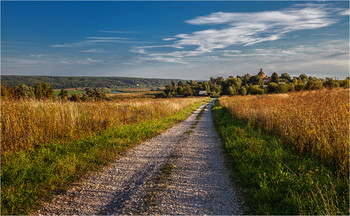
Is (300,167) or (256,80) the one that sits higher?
(256,80)

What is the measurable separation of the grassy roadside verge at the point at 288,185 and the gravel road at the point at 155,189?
422 mm

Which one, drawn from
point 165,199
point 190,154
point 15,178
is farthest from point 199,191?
point 15,178

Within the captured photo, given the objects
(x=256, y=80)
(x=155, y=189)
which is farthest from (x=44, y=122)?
(x=256, y=80)

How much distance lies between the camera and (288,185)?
4.02m

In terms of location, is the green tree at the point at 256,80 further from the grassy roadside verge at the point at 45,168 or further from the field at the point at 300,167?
the grassy roadside verge at the point at 45,168

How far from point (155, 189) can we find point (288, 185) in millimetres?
3027

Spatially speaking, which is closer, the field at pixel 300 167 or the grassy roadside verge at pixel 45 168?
the field at pixel 300 167

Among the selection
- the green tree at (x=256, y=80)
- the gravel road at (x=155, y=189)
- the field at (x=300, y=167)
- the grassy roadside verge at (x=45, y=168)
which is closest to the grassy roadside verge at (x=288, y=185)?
the field at (x=300, y=167)

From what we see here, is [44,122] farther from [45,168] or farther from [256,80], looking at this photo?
[256,80]

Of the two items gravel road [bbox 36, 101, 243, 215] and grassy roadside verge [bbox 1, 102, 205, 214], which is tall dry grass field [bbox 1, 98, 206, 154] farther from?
gravel road [bbox 36, 101, 243, 215]

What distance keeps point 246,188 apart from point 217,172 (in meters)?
1.13

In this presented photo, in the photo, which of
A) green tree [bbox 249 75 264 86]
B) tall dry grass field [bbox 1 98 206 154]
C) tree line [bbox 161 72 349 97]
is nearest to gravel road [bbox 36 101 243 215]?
tall dry grass field [bbox 1 98 206 154]

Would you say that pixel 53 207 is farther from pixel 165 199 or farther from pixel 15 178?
pixel 165 199

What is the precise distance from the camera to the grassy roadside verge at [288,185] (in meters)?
3.38
